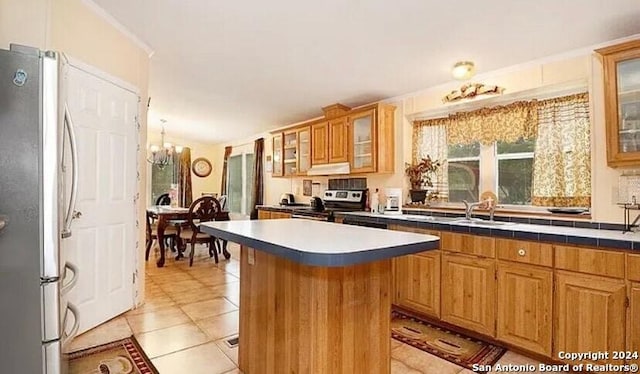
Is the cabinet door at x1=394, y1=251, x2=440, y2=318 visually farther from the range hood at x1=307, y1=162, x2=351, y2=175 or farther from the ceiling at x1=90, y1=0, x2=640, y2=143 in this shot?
the ceiling at x1=90, y1=0, x2=640, y2=143

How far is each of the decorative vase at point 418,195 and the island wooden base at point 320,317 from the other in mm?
2057

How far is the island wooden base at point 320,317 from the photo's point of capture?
4.88 ft

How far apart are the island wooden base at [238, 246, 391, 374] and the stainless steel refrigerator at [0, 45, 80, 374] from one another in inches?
37.3

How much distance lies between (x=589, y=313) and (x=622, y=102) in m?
1.38

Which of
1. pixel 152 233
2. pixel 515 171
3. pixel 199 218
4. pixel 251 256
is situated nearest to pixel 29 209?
pixel 251 256

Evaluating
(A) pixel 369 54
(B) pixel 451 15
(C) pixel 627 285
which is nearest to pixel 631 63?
(B) pixel 451 15

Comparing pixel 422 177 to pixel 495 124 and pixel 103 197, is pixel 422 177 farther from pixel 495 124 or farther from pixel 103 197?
pixel 103 197

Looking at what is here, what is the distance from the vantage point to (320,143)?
468 cm

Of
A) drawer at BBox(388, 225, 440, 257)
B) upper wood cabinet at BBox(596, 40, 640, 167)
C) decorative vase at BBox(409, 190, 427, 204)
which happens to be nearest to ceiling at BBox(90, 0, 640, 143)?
upper wood cabinet at BBox(596, 40, 640, 167)

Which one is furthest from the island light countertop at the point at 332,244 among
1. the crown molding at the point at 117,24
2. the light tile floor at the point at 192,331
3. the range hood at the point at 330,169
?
the range hood at the point at 330,169

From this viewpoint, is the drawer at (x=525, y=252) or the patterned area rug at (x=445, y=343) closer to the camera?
the drawer at (x=525, y=252)

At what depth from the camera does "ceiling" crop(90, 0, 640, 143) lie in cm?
219

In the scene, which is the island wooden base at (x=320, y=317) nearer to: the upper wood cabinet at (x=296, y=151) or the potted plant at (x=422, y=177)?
the potted plant at (x=422, y=177)

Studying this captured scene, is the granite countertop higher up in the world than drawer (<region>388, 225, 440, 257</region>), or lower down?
higher up
